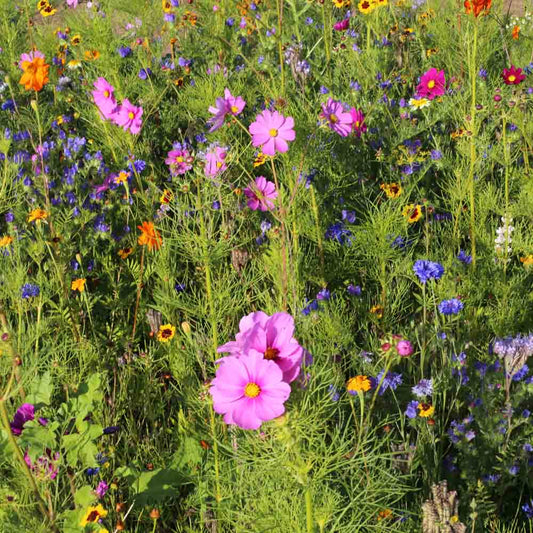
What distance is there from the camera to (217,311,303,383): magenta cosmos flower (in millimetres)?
943

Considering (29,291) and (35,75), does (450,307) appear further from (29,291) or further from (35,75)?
(35,75)

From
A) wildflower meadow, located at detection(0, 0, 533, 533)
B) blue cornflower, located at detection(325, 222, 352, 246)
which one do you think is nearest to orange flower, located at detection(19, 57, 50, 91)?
wildflower meadow, located at detection(0, 0, 533, 533)

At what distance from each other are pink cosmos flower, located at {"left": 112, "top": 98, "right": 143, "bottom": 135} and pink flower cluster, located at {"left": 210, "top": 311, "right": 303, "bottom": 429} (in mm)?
1893

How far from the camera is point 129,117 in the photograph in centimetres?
266

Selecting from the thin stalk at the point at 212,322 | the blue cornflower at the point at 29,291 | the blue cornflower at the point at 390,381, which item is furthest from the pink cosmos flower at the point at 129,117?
the blue cornflower at the point at 390,381

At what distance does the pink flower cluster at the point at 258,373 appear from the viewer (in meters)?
0.91

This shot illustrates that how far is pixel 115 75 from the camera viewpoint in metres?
3.02

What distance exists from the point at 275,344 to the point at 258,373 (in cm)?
7

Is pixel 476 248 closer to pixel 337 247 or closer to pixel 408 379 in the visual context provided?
pixel 337 247

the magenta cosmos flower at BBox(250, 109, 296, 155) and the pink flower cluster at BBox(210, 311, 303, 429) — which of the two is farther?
the magenta cosmos flower at BBox(250, 109, 296, 155)

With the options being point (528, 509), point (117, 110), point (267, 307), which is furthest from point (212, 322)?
point (117, 110)

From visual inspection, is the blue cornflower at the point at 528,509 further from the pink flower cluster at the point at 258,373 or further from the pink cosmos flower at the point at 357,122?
the pink cosmos flower at the point at 357,122

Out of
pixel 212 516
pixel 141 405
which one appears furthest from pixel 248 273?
pixel 212 516

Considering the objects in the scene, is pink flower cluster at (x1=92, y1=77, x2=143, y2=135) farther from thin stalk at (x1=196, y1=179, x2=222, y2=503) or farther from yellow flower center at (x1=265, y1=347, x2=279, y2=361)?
yellow flower center at (x1=265, y1=347, x2=279, y2=361)
